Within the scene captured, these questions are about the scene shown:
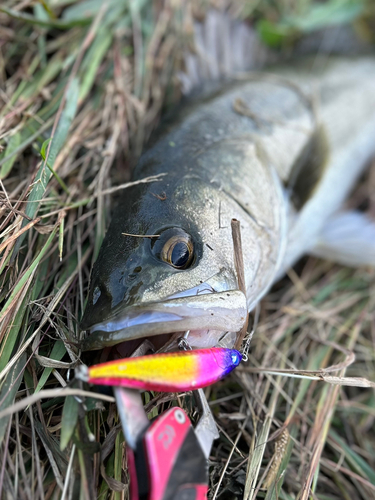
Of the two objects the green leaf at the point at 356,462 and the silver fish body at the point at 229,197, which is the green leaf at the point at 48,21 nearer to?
the silver fish body at the point at 229,197

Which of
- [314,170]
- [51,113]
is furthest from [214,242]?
[51,113]

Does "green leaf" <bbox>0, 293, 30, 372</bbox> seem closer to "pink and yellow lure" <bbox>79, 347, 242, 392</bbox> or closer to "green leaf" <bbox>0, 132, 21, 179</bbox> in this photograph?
"pink and yellow lure" <bbox>79, 347, 242, 392</bbox>

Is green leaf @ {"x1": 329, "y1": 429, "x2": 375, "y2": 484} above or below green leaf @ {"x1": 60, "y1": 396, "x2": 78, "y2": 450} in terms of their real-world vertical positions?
below

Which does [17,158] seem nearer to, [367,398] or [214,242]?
[214,242]

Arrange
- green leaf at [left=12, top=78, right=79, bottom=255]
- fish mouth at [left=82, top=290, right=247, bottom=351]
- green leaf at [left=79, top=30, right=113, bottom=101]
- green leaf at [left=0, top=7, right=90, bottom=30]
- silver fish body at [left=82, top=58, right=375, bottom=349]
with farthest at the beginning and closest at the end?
1. green leaf at [left=79, top=30, right=113, bottom=101]
2. green leaf at [left=0, top=7, right=90, bottom=30]
3. green leaf at [left=12, top=78, right=79, bottom=255]
4. silver fish body at [left=82, top=58, right=375, bottom=349]
5. fish mouth at [left=82, top=290, right=247, bottom=351]

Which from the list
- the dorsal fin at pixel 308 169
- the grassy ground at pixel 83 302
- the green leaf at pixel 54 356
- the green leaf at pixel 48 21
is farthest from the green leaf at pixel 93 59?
the green leaf at pixel 54 356

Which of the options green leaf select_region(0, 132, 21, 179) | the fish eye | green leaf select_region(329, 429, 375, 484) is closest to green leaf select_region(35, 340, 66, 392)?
the fish eye
